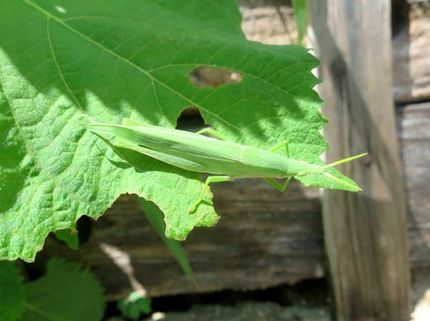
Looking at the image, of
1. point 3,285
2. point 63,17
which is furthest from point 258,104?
point 3,285

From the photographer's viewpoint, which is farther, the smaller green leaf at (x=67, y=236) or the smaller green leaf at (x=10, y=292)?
the smaller green leaf at (x=10, y=292)

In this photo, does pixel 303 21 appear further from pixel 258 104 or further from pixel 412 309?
pixel 412 309

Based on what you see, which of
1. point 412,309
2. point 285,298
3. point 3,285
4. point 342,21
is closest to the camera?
point 3,285

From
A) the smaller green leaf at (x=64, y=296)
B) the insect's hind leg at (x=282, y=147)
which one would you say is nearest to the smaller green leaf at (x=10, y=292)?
the smaller green leaf at (x=64, y=296)

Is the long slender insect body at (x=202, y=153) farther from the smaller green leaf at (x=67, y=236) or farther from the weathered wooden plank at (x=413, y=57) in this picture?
the weathered wooden plank at (x=413, y=57)

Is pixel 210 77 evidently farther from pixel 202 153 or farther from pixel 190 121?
pixel 202 153

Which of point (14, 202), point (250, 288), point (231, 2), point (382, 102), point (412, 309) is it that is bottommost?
point (412, 309)
